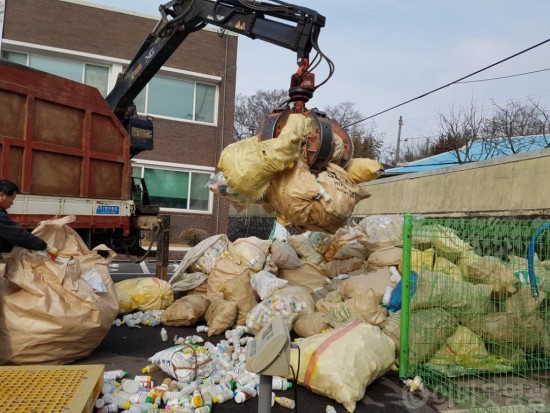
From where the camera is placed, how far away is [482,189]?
24.7 ft

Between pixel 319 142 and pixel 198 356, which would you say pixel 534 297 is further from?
pixel 198 356

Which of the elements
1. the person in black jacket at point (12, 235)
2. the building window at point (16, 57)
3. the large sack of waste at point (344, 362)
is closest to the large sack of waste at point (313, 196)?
the large sack of waste at point (344, 362)

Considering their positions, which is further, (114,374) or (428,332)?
(428,332)

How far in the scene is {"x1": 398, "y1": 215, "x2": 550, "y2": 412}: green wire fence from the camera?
10.4 feet

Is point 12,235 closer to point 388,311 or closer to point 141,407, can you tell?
point 141,407

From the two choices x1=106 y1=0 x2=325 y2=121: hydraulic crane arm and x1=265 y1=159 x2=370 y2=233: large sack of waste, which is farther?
x1=106 y1=0 x2=325 y2=121: hydraulic crane arm

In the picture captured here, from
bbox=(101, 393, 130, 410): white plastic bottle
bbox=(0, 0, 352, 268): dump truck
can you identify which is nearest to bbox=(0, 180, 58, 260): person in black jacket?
bbox=(101, 393, 130, 410): white plastic bottle

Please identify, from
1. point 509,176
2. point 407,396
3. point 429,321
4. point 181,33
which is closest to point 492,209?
point 509,176

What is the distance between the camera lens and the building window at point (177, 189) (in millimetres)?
12773

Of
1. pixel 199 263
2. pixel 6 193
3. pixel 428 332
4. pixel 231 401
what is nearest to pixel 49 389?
pixel 231 401

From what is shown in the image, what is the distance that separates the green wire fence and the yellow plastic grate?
7.52 feet

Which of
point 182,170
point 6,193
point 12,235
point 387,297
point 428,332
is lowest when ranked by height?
point 428,332

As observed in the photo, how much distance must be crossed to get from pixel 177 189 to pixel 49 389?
11.0 meters

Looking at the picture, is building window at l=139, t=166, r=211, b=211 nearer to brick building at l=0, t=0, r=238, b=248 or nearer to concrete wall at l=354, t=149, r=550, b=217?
brick building at l=0, t=0, r=238, b=248
